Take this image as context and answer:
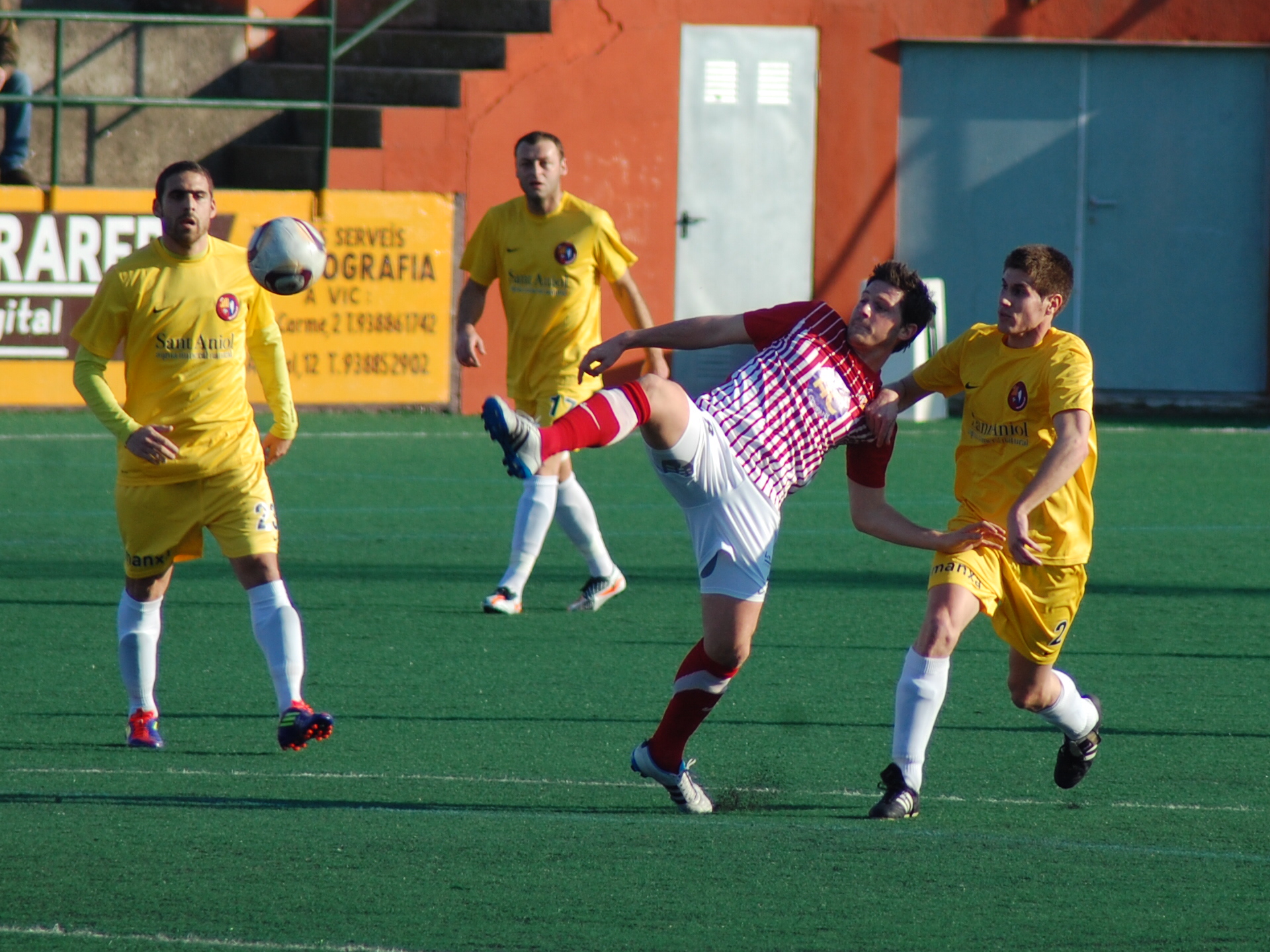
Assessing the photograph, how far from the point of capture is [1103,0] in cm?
1916

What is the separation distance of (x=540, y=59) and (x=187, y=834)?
1425 cm

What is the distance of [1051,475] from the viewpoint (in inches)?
202

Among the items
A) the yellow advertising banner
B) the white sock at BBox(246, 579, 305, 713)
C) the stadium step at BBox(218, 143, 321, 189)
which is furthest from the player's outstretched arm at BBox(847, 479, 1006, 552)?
the stadium step at BBox(218, 143, 321, 189)

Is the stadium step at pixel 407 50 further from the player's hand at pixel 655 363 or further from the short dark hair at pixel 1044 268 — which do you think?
the short dark hair at pixel 1044 268

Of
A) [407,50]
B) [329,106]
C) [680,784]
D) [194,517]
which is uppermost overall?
[407,50]

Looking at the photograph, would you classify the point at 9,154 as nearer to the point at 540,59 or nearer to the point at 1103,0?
the point at 540,59

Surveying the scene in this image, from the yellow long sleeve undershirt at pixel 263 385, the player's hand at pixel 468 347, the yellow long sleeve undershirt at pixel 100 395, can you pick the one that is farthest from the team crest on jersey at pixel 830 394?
the player's hand at pixel 468 347

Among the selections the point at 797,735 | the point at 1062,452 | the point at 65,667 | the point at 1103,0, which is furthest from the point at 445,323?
the point at 1062,452

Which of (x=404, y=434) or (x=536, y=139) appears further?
(x=404, y=434)

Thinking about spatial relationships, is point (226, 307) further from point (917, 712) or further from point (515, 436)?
point (917, 712)

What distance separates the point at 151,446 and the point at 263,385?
1.35 feet

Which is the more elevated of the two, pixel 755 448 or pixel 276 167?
pixel 276 167

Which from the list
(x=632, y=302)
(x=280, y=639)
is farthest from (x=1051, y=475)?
(x=632, y=302)

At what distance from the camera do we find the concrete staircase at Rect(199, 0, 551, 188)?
59.0 ft
